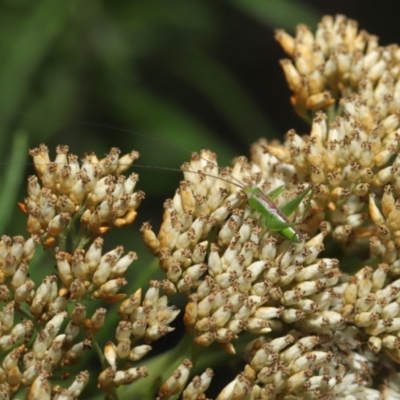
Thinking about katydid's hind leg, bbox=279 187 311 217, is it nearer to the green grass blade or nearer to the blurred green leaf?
the green grass blade

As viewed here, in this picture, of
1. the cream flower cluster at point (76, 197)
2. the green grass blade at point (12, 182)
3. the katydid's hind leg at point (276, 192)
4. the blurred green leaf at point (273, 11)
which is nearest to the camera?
the cream flower cluster at point (76, 197)

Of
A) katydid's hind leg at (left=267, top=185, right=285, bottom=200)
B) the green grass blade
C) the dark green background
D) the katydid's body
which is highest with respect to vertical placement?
the dark green background

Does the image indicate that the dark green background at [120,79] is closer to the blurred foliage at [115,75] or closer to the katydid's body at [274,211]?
the blurred foliage at [115,75]

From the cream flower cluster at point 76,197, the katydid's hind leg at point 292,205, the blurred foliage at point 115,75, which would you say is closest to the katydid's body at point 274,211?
the katydid's hind leg at point 292,205

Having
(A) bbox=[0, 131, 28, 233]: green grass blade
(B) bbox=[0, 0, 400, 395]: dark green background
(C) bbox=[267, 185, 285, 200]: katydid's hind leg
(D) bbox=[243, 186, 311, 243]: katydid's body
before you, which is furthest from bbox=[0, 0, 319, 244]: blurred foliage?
(D) bbox=[243, 186, 311, 243]: katydid's body

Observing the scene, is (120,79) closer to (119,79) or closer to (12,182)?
(119,79)

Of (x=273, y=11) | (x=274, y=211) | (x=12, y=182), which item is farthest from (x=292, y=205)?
(x=273, y=11)

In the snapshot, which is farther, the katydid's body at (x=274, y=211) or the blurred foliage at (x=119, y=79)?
the blurred foliage at (x=119, y=79)

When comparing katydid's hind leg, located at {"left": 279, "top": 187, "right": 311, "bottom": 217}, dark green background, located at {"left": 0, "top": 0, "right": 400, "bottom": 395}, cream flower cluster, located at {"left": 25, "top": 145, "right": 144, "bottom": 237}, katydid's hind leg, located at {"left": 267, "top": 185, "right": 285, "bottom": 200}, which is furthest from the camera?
dark green background, located at {"left": 0, "top": 0, "right": 400, "bottom": 395}

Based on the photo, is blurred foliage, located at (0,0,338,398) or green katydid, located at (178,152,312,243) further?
blurred foliage, located at (0,0,338,398)

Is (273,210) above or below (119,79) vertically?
below
